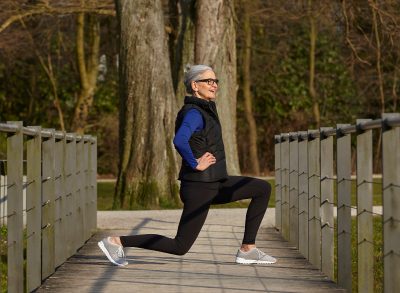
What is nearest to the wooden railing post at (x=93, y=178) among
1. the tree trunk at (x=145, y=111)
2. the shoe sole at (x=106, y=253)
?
the shoe sole at (x=106, y=253)

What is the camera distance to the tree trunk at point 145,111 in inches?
858

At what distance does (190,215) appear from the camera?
1030 cm

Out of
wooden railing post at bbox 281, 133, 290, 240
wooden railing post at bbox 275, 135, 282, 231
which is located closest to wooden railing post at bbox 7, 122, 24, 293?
wooden railing post at bbox 281, 133, 290, 240

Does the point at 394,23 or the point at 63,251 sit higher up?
the point at 394,23

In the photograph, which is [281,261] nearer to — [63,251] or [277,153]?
[63,251]

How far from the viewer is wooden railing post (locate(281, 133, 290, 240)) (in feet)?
46.0

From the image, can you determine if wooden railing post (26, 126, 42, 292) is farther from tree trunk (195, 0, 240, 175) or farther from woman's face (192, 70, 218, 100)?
tree trunk (195, 0, 240, 175)

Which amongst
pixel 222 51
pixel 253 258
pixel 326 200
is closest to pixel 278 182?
pixel 253 258

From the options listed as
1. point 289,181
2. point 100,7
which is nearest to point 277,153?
point 289,181

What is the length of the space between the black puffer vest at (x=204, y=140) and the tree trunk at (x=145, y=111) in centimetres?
1142

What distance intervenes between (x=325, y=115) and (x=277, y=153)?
2814 cm

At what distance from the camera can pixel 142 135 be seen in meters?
21.8

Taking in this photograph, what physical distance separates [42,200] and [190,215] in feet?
3.79

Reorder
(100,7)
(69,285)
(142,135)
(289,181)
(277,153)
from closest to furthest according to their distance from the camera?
(69,285)
(289,181)
(277,153)
(142,135)
(100,7)
